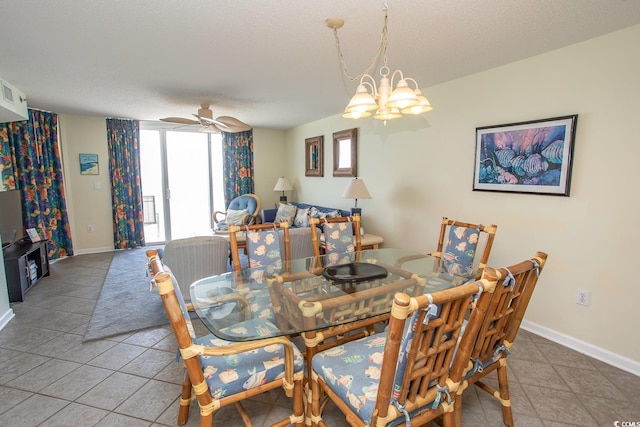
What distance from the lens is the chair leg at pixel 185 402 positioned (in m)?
1.62

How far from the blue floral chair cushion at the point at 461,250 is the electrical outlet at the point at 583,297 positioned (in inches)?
31.7

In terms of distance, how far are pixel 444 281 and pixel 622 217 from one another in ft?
4.27

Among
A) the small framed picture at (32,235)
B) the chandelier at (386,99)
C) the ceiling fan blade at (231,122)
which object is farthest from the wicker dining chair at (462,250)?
the small framed picture at (32,235)

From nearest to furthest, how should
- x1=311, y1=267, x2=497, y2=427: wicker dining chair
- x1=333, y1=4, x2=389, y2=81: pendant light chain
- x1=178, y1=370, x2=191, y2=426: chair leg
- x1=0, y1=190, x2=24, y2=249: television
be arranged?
x1=311, y1=267, x2=497, y2=427: wicker dining chair, x1=178, y1=370, x2=191, y2=426: chair leg, x1=333, y1=4, x2=389, y2=81: pendant light chain, x1=0, y1=190, x2=24, y2=249: television

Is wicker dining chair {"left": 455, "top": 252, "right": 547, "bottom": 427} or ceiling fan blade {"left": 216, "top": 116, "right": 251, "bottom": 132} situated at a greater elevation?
ceiling fan blade {"left": 216, "top": 116, "right": 251, "bottom": 132}

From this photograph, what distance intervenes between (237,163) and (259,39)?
13.9 ft

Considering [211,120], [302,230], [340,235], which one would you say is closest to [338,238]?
[340,235]

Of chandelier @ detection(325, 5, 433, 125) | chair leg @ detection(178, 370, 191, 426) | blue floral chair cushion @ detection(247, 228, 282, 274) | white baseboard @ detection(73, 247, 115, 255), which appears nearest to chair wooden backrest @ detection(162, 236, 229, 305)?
blue floral chair cushion @ detection(247, 228, 282, 274)

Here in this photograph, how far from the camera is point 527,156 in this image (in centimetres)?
256

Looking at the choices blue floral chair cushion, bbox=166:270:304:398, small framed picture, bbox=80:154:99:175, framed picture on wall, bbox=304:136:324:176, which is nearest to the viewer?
blue floral chair cushion, bbox=166:270:304:398

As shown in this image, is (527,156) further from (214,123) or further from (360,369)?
(214,123)

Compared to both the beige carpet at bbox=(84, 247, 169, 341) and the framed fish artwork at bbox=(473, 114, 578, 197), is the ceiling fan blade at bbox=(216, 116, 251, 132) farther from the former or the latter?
the framed fish artwork at bbox=(473, 114, 578, 197)

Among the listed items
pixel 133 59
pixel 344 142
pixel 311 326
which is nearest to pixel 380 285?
pixel 311 326

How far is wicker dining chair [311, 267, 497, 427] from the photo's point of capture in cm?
102
